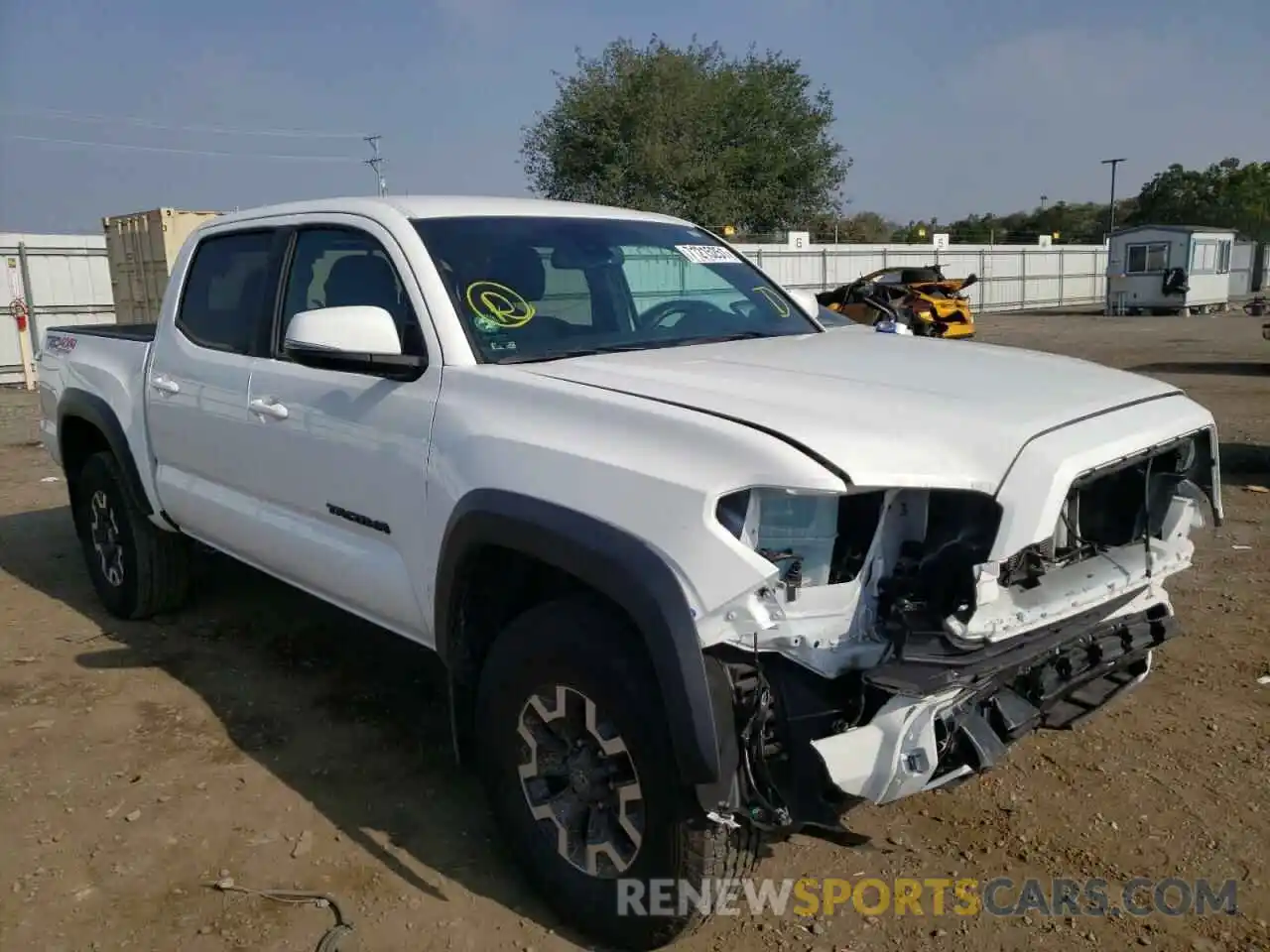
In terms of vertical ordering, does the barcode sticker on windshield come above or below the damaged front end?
above

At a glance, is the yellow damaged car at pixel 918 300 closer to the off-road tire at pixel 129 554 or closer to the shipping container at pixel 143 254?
the shipping container at pixel 143 254

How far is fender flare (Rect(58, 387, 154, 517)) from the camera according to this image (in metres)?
4.86

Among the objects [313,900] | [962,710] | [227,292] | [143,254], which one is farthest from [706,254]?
[143,254]

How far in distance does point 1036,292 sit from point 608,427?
3805cm

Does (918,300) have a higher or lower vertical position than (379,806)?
higher

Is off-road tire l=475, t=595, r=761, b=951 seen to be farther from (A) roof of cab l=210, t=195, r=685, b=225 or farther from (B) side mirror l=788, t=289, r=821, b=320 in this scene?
(B) side mirror l=788, t=289, r=821, b=320

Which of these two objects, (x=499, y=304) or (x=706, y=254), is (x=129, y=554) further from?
(x=706, y=254)

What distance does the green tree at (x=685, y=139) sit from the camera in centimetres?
3950

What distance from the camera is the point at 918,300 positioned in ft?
63.0

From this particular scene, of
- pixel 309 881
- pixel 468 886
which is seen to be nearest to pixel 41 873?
pixel 309 881

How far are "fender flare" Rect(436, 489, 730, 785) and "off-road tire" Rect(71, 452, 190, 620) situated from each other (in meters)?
2.94

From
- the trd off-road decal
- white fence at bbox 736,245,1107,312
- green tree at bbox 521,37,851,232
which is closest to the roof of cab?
the trd off-road decal

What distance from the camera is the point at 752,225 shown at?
140 feet

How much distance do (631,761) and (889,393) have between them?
1108 millimetres
